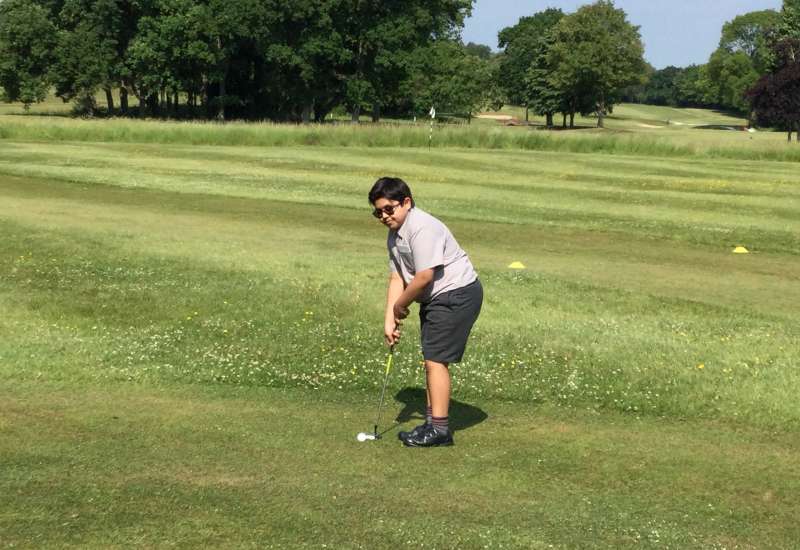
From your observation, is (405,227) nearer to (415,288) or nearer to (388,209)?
(388,209)

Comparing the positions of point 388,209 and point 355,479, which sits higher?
point 388,209

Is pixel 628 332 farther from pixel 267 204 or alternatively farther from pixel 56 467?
pixel 267 204

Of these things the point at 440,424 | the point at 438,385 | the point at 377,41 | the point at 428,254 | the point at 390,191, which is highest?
the point at 377,41

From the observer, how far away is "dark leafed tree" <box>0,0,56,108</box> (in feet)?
298

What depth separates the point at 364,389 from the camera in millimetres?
9406

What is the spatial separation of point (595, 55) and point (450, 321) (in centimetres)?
11272

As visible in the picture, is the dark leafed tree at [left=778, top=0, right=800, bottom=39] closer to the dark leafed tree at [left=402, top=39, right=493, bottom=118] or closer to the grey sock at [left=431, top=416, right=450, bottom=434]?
the dark leafed tree at [left=402, top=39, right=493, bottom=118]

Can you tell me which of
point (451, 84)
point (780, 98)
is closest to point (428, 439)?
point (780, 98)

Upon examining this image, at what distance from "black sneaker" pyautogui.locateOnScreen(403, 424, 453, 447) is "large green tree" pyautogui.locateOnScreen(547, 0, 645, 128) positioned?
10973cm

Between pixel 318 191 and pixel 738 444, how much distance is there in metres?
22.4

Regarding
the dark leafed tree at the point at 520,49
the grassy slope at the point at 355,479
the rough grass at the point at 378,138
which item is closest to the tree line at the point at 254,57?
the rough grass at the point at 378,138

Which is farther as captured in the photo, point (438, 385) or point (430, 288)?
point (438, 385)

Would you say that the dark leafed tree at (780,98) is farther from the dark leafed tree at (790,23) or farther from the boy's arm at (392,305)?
the boy's arm at (392,305)

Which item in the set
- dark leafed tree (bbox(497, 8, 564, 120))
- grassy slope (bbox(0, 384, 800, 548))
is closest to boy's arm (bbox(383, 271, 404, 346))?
grassy slope (bbox(0, 384, 800, 548))
